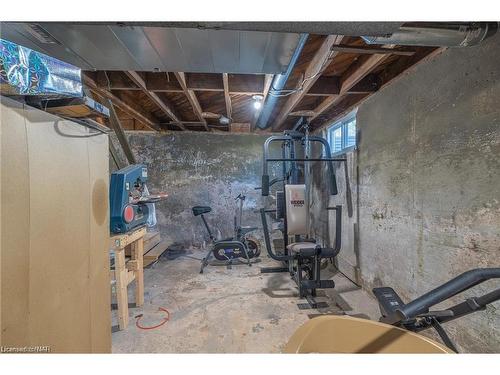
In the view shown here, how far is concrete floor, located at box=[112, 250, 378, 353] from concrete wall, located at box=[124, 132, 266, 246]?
1.35 m

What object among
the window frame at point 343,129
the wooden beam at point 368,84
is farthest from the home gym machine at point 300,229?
the wooden beam at point 368,84

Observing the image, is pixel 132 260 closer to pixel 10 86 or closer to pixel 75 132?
pixel 75 132

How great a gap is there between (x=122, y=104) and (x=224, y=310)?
280 cm

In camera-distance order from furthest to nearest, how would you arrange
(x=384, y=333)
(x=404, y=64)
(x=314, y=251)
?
(x=314, y=251) < (x=404, y=64) < (x=384, y=333)

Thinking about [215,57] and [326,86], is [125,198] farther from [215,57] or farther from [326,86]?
[326,86]

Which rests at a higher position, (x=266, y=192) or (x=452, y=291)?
(x=266, y=192)

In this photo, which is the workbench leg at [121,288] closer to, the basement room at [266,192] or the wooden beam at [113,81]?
the basement room at [266,192]

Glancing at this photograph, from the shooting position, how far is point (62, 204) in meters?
1.07

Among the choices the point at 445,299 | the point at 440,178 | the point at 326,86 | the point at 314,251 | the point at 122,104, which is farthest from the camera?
the point at 122,104

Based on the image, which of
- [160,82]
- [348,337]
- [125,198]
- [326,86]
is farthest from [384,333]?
[160,82]

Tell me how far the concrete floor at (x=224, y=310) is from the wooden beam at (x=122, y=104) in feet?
7.75

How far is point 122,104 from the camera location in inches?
119

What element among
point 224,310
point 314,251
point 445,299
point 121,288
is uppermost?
point 445,299

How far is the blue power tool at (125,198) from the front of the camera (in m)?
1.91
